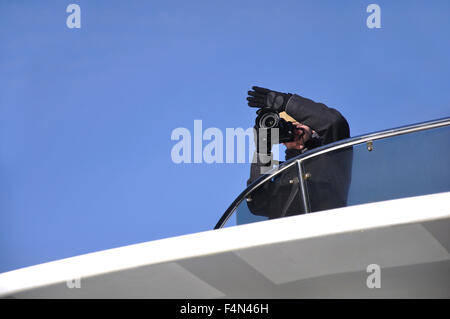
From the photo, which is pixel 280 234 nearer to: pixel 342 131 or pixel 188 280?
pixel 188 280

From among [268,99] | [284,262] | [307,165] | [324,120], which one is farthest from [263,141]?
[284,262]

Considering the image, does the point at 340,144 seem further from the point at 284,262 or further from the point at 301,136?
the point at 301,136

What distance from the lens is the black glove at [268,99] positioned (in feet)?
11.5

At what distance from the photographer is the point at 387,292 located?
242 cm

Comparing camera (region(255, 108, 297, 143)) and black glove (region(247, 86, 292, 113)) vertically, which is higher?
black glove (region(247, 86, 292, 113))

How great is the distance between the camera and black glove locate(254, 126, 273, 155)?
3229 millimetres

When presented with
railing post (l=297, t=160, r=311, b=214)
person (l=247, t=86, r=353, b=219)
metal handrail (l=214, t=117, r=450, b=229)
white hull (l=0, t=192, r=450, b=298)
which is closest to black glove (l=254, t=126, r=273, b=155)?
person (l=247, t=86, r=353, b=219)

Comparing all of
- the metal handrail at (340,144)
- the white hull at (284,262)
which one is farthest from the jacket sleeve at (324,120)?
the white hull at (284,262)

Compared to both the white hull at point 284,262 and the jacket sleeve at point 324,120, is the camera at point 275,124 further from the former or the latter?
the white hull at point 284,262

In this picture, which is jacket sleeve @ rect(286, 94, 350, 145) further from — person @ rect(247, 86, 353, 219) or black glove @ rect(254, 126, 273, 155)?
black glove @ rect(254, 126, 273, 155)

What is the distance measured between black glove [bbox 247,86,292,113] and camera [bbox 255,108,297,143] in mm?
64

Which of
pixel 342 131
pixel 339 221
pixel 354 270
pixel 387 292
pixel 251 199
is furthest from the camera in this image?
pixel 342 131

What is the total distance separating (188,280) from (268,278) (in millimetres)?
302
